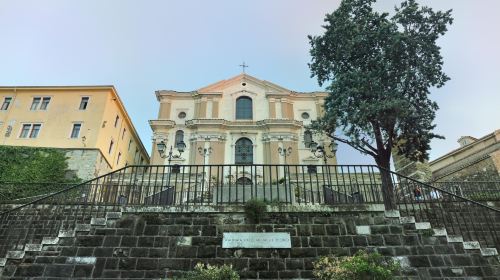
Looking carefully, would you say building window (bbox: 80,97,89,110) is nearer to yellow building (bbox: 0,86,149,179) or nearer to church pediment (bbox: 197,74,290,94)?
yellow building (bbox: 0,86,149,179)

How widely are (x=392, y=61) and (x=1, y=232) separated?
1734 cm

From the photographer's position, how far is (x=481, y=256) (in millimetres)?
7395

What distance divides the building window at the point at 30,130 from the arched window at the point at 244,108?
17600 millimetres

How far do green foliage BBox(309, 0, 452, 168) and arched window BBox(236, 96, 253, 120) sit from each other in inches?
801

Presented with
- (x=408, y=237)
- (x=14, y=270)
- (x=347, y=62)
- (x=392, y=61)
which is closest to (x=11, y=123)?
(x=14, y=270)

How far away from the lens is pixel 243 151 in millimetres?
32781

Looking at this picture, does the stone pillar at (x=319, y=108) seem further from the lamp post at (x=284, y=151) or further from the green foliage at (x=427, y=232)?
the green foliage at (x=427, y=232)

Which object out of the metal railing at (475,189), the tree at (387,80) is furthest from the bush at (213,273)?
the metal railing at (475,189)

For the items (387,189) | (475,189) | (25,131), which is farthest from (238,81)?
(387,189)

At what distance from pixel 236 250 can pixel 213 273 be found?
1.15m

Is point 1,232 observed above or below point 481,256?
above

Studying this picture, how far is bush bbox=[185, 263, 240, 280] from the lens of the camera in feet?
21.6

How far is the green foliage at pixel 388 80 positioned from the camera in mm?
13523

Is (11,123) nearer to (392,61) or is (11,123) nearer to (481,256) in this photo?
(392,61)
